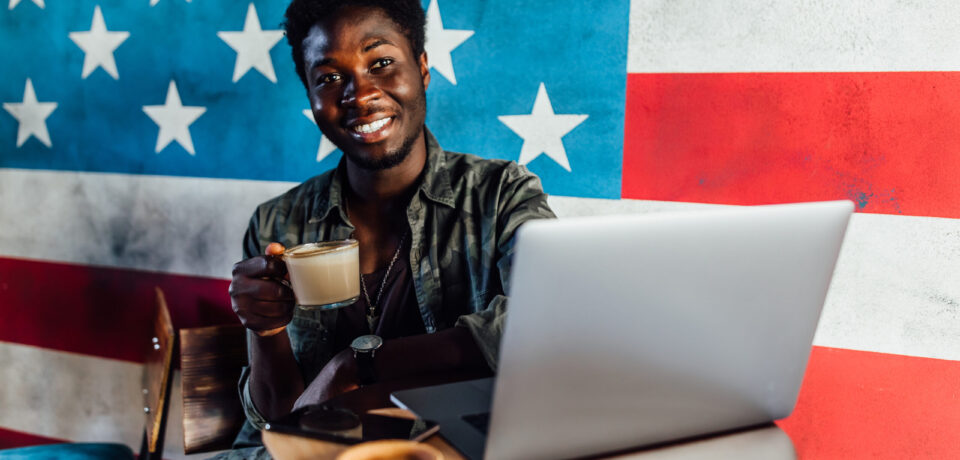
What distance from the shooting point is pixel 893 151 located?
4.64 ft

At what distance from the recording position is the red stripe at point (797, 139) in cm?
139

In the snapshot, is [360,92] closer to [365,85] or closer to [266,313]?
[365,85]

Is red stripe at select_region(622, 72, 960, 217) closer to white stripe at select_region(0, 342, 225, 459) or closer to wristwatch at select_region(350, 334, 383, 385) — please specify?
wristwatch at select_region(350, 334, 383, 385)

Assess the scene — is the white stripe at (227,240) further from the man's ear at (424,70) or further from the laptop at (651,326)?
the laptop at (651,326)

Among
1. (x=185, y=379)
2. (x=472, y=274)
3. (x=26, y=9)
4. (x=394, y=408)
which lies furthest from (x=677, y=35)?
(x=26, y=9)

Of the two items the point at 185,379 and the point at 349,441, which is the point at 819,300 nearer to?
the point at 349,441

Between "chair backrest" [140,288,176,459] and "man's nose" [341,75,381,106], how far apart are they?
0.71 meters

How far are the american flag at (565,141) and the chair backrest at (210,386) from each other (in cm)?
37

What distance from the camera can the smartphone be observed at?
0.75 m

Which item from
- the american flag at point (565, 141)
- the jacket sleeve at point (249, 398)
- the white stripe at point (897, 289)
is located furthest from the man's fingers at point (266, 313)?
the white stripe at point (897, 289)

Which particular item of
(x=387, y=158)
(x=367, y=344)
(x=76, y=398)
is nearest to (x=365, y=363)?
(x=367, y=344)

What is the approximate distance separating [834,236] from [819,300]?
8cm

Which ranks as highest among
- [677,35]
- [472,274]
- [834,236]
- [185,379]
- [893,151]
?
[677,35]

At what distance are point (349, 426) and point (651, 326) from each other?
0.38 m
